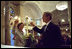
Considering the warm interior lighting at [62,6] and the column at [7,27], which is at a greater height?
the warm interior lighting at [62,6]

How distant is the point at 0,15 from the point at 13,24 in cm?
12

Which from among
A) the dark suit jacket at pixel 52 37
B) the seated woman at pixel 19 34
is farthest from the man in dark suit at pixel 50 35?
the seated woman at pixel 19 34

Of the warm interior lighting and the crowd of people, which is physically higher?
the warm interior lighting

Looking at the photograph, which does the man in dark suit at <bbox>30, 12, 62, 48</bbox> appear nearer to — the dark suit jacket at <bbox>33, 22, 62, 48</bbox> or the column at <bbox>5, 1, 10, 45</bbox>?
the dark suit jacket at <bbox>33, 22, 62, 48</bbox>

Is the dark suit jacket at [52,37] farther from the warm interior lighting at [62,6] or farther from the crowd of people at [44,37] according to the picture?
the warm interior lighting at [62,6]

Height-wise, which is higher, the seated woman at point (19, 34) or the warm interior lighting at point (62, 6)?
the warm interior lighting at point (62, 6)

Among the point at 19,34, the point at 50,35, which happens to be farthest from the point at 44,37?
the point at 19,34

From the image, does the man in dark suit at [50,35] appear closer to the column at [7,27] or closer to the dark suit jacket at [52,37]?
the dark suit jacket at [52,37]

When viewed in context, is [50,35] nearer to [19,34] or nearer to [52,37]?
[52,37]

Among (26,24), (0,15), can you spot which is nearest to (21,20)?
(26,24)

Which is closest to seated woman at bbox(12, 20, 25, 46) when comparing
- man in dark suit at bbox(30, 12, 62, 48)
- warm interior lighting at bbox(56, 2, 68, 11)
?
man in dark suit at bbox(30, 12, 62, 48)

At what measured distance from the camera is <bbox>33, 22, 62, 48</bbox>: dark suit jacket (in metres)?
0.68

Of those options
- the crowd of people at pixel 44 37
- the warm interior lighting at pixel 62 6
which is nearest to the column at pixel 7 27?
the crowd of people at pixel 44 37

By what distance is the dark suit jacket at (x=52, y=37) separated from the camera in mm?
677
